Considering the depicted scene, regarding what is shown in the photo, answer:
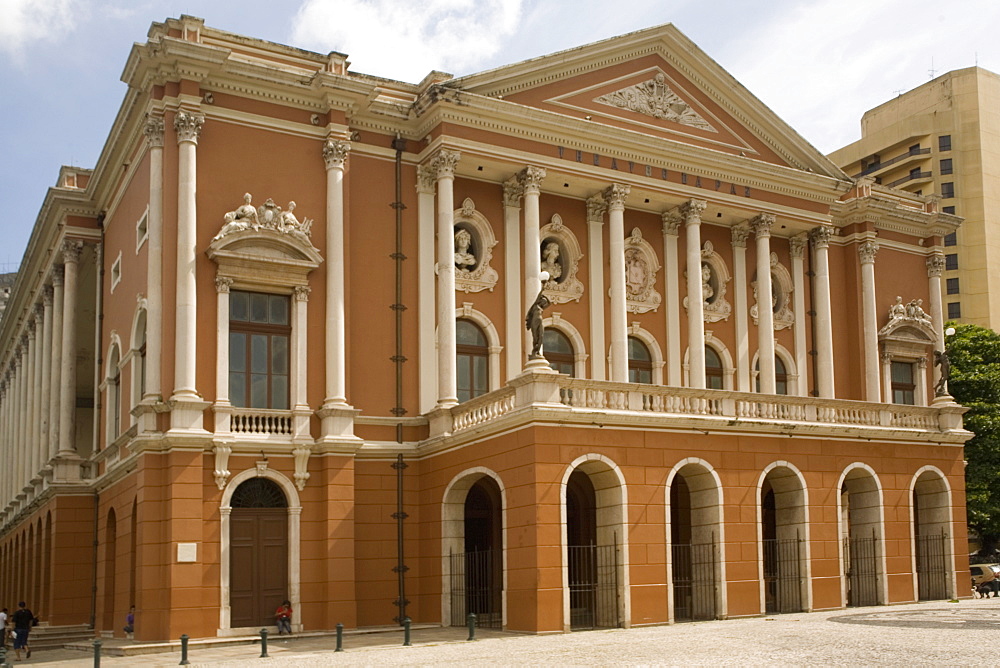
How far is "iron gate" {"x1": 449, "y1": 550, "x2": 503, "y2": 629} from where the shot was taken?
30.0 m

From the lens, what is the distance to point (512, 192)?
113 feet

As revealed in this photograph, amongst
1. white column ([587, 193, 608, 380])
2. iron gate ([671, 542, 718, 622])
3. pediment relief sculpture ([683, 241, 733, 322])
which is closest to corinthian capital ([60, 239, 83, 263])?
white column ([587, 193, 608, 380])

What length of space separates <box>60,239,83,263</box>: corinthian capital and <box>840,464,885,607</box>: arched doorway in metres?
25.3

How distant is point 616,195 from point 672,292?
4056 mm

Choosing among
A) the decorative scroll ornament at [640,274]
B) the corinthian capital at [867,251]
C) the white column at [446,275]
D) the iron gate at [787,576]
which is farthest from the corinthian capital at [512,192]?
the corinthian capital at [867,251]

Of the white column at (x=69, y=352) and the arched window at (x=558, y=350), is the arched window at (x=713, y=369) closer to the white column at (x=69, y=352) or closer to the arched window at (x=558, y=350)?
the arched window at (x=558, y=350)

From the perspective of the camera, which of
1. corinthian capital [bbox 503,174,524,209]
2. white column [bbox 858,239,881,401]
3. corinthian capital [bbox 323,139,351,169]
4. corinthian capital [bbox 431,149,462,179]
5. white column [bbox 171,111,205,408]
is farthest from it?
white column [bbox 858,239,881,401]

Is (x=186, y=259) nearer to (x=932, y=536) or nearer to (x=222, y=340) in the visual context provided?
(x=222, y=340)

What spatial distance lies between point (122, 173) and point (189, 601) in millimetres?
13984

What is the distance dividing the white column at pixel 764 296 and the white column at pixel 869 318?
463 cm

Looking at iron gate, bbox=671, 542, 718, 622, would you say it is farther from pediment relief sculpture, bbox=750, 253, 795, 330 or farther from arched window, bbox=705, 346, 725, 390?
pediment relief sculpture, bbox=750, 253, 795, 330

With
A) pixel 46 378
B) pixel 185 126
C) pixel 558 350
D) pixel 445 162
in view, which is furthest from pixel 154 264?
pixel 46 378

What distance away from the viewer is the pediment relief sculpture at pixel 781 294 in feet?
129

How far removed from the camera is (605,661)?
20.3 meters
